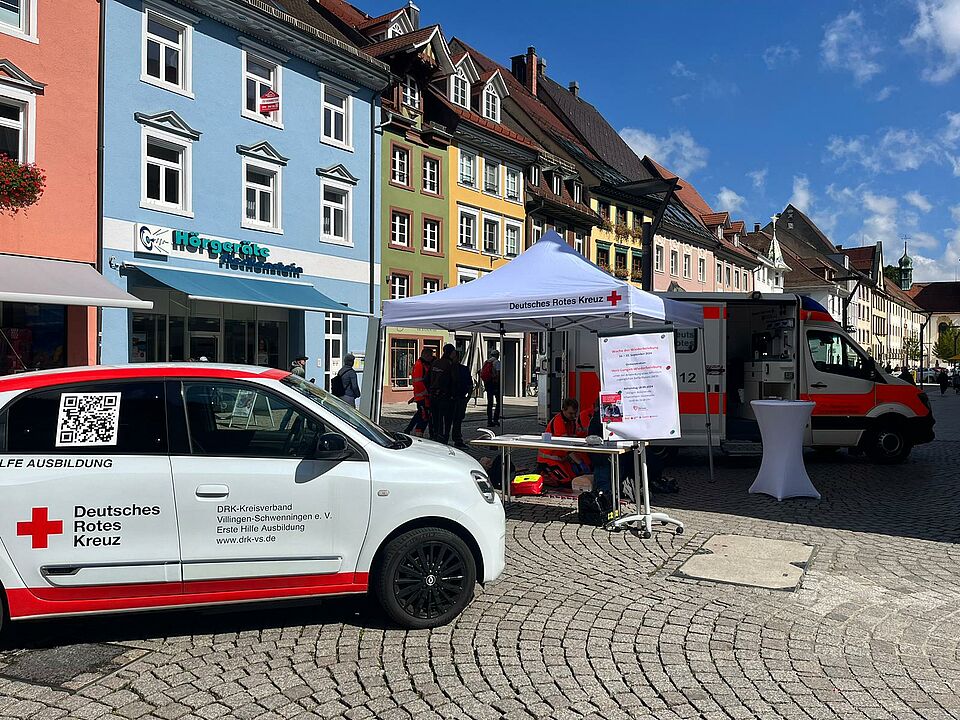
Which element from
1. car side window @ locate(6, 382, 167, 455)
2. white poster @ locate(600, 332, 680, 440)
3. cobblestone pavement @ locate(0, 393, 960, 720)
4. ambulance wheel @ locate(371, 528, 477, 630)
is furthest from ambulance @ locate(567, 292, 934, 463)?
car side window @ locate(6, 382, 167, 455)

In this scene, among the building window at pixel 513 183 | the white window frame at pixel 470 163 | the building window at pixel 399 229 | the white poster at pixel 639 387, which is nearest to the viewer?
the white poster at pixel 639 387

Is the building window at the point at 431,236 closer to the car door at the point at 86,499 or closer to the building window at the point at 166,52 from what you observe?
the building window at the point at 166,52

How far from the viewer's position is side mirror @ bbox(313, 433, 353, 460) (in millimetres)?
4730

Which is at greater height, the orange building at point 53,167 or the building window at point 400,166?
the building window at point 400,166

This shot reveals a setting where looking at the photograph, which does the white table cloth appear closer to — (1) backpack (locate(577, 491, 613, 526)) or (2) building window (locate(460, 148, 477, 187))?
(1) backpack (locate(577, 491, 613, 526))

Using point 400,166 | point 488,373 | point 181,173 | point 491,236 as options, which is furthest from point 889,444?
point 491,236

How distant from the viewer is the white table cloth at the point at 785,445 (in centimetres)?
946

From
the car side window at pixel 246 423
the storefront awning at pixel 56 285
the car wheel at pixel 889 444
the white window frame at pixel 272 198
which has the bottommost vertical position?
the car wheel at pixel 889 444

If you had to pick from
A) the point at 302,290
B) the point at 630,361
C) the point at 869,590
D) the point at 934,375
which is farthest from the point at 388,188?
the point at 934,375

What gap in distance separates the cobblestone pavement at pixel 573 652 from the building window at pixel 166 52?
17411 mm

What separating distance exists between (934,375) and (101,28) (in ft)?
299

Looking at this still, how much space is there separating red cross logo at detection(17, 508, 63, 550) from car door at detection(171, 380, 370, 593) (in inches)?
26.4

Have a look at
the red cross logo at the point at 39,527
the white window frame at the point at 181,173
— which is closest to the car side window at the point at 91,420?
the red cross logo at the point at 39,527

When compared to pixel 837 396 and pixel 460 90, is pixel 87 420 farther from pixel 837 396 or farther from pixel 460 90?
pixel 460 90
